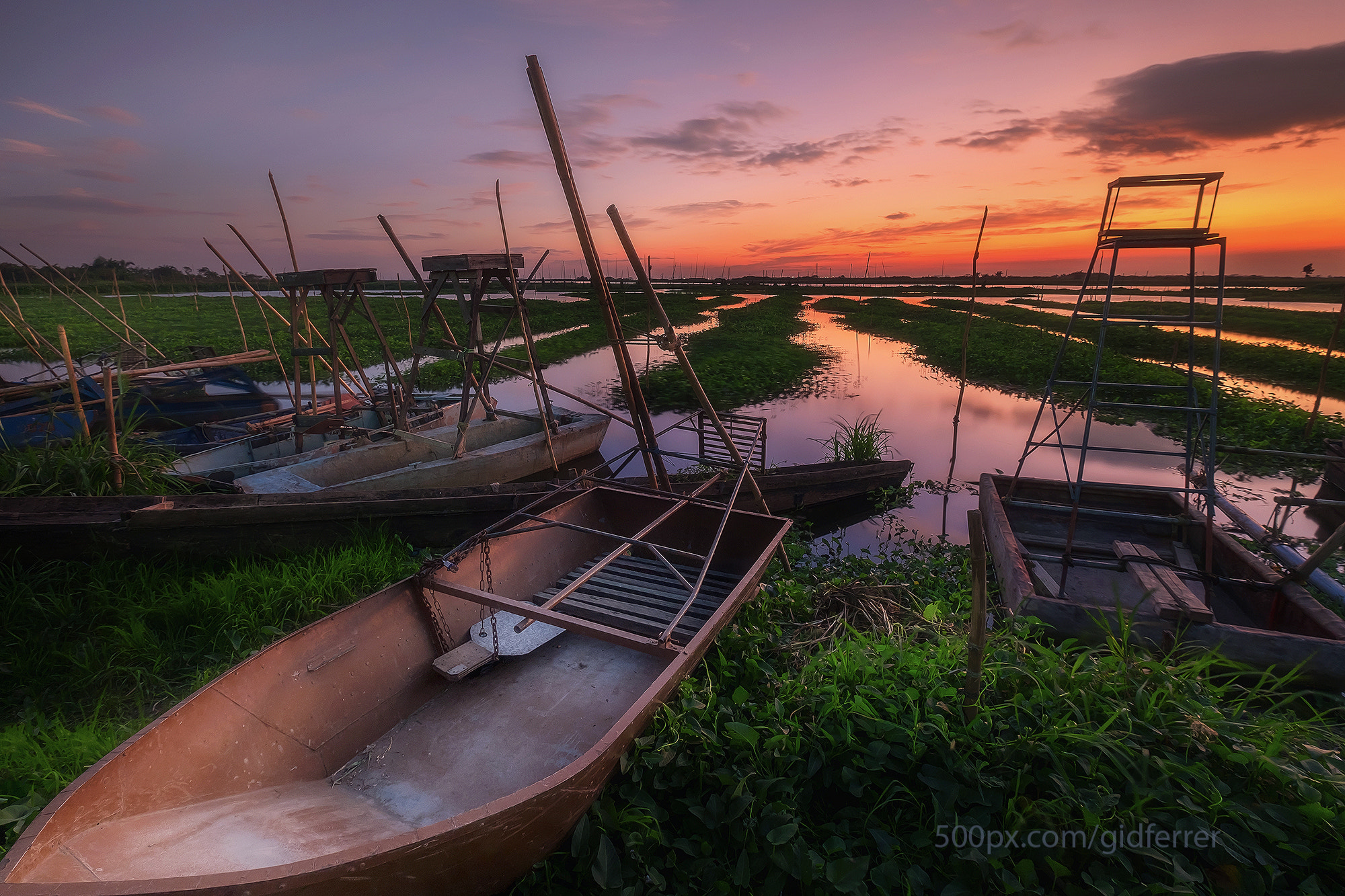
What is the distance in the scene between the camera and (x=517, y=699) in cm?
374

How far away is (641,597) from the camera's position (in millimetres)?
4449

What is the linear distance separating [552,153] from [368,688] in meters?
4.28

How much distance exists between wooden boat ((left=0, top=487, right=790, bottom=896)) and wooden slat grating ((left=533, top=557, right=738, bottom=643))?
0.9 inches

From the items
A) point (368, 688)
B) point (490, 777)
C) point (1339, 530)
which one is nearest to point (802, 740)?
point (490, 777)

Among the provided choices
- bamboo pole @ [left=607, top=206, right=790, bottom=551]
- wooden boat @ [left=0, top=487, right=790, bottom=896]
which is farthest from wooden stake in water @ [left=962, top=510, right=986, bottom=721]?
bamboo pole @ [left=607, top=206, right=790, bottom=551]

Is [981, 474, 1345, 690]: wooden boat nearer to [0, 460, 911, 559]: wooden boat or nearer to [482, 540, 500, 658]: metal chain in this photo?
[0, 460, 911, 559]: wooden boat

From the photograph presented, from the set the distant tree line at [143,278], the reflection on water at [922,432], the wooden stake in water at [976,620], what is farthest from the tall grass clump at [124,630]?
the distant tree line at [143,278]

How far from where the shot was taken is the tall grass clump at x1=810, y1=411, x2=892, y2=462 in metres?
9.34

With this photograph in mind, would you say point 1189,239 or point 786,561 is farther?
point 786,561

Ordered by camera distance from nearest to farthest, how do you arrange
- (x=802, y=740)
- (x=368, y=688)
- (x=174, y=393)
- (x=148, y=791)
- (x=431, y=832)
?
(x=431, y=832), (x=148, y=791), (x=802, y=740), (x=368, y=688), (x=174, y=393)

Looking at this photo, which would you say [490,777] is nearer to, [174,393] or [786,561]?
[786,561]

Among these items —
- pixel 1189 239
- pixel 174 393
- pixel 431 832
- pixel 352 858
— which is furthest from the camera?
pixel 174 393

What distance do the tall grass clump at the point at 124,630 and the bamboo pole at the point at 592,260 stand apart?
254cm

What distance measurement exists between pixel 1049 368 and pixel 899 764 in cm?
1808
